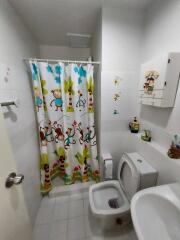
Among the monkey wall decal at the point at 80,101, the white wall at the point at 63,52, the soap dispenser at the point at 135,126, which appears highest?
the white wall at the point at 63,52

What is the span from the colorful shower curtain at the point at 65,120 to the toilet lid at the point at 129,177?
47 centimetres

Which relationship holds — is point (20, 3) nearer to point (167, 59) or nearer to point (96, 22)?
point (96, 22)

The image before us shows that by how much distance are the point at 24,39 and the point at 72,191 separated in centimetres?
211

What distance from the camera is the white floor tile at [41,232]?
1.22m

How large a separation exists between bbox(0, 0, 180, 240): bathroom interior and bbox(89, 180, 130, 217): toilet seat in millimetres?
11

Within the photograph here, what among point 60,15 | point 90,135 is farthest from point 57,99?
point 60,15

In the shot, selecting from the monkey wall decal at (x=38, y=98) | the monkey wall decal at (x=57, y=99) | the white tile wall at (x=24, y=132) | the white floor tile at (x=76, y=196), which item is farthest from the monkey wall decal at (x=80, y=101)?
the white floor tile at (x=76, y=196)

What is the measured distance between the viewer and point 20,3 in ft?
3.69

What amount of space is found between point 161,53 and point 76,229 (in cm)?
203

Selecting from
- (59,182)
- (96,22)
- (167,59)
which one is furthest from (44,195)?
(96,22)

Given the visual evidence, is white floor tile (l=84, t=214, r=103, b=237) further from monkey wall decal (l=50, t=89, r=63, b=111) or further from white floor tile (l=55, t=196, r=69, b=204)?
monkey wall decal (l=50, t=89, r=63, b=111)

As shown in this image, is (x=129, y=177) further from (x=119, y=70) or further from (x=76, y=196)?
(x=119, y=70)

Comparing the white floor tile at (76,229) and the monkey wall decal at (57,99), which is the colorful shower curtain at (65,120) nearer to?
the monkey wall decal at (57,99)

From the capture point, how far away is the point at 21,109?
120cm
